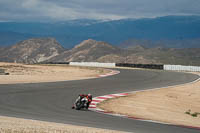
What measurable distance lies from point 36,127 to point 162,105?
963 cm

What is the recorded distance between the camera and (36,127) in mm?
10281

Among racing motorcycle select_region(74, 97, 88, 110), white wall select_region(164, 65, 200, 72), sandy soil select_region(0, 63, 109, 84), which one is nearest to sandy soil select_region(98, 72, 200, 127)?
racing motorcycle select_region(74, 97, 88, 110)

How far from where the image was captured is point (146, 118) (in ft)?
45.7

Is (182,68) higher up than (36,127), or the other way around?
(36,127)

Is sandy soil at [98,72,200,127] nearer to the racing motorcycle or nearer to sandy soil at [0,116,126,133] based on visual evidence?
the racing motorcycle

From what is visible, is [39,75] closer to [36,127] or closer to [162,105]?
[162,105]

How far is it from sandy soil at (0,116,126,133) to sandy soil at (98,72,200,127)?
4272mm

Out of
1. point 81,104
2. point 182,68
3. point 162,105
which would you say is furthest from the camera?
Result: point 182,68

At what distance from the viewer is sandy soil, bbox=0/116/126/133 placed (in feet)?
31.9

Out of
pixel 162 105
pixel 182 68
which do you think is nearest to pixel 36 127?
pixel 162 105

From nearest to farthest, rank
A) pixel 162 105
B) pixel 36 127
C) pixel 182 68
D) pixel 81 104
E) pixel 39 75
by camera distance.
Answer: pixel 36 127 < pixel 81 104 < pixel 162 105 < pixel 39 75 < pixel 182 68

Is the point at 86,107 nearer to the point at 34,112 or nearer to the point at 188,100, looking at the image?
the point at 34,112

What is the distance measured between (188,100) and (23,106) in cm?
1061

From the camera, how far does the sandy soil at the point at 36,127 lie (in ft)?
31.9
